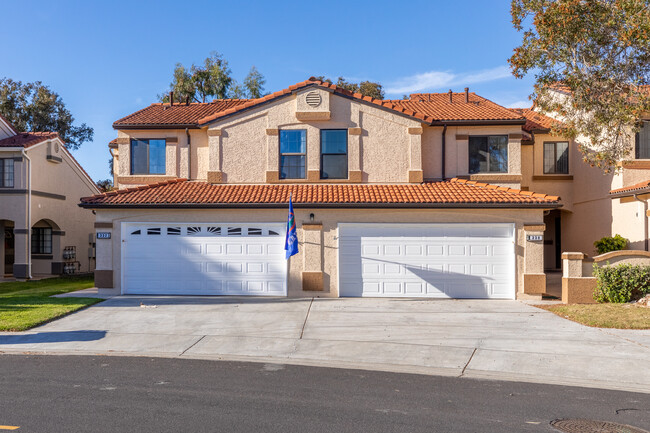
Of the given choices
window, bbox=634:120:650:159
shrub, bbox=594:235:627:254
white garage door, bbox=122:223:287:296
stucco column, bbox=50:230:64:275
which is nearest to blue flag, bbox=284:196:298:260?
white garage door, bbox=122:223:287:296

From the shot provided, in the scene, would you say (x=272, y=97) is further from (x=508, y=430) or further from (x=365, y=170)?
(x=508, y=430)

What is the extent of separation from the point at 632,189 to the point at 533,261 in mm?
5546

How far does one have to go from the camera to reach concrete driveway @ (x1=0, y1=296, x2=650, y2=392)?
8977mm

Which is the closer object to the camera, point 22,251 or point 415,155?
point 415,155

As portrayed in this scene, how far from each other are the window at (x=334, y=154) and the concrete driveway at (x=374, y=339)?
527cm

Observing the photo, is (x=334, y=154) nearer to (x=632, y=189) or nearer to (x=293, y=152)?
(x=293, y=152)

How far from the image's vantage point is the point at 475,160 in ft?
63.3

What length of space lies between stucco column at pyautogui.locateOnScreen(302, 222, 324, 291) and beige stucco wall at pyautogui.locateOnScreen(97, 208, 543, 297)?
3 centimetres

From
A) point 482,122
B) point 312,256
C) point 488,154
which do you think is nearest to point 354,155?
point 312,256

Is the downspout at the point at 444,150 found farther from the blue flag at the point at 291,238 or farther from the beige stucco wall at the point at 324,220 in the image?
→ the blue flag at the point at 291,238

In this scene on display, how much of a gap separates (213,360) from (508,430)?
17.2 feet

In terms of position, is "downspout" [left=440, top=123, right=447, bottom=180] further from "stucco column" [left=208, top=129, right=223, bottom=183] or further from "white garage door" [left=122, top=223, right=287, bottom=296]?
"stucco column" [left=208, top=129, right=223, bottom=183]

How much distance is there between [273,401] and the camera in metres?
6.85

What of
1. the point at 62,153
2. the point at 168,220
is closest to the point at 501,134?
the point at 168,220
